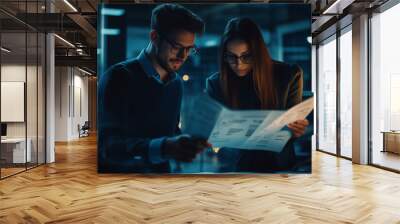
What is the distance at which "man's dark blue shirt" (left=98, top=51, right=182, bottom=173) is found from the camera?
20.8 feet

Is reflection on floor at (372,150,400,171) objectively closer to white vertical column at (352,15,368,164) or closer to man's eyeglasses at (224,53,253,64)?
white vertical column at (352,15,368,164)

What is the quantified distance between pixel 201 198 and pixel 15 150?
4.23m

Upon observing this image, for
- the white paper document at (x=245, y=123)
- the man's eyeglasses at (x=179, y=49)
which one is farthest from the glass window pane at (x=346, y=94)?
the man's eyeglasses at (x=179, y=49)

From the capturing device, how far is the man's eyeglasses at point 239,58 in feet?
20.7

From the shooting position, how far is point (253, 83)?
634cm

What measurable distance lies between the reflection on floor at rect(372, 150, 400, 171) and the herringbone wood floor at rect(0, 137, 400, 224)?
0.47m

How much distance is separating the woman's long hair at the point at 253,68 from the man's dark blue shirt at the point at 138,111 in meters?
0.83

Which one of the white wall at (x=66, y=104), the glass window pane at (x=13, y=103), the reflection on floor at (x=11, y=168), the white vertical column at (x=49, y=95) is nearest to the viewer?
the glass window pane at (x=13, y=103)

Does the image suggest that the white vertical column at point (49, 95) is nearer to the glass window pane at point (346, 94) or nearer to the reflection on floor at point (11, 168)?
the reflection on floor at point (11, 168)

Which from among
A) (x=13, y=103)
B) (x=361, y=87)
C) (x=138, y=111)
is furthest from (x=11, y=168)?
(x=361, y=87)

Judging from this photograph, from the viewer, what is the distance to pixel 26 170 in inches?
284

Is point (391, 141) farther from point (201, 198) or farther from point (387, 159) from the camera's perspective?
point (201, 198)

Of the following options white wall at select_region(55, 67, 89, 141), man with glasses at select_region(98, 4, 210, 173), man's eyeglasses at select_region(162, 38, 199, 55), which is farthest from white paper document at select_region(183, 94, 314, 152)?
white wall at select_region(55, 67, 89, 141)

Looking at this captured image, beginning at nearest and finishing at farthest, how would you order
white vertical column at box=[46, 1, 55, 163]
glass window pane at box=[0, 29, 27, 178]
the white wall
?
glass window pane at box=[0, 29, 27, 178] → white vertical column at box=[46, 1, 55, 163] → the white wall
